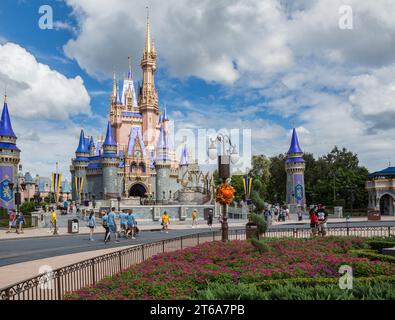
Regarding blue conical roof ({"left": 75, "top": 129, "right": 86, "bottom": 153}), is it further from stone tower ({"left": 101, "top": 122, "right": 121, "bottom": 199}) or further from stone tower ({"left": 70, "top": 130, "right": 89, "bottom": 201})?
stone tower ({"left": 101, "top": 122, "right": 121, "bottom": 199})

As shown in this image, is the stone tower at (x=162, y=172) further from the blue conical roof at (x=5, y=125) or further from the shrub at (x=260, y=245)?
the shrub at (x=260, y=245)

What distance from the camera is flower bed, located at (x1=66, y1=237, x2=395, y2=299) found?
310 inches

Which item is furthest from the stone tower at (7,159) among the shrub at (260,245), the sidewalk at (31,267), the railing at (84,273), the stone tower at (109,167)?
the shrub at (260,245)

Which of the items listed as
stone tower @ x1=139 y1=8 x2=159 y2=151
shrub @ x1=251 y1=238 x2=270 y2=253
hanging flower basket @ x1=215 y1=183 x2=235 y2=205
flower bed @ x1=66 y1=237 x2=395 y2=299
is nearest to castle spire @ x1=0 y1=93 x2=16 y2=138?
stone tower @ x1=139 y1=8 x2=159 y2=151

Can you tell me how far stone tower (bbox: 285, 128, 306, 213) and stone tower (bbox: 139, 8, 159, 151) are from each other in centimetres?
2969

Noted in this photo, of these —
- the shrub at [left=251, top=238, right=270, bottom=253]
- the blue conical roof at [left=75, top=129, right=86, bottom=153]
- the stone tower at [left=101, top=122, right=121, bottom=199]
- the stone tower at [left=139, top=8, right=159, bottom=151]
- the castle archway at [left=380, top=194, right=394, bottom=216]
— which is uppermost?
the stone tower at [left=139, top=8, right=159, bottom=151]

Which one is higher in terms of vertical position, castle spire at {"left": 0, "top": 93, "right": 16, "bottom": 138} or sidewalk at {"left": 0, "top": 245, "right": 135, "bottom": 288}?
A: castle spire at {"left": 0, "top": 93, "right": 16, "bottom": 138}

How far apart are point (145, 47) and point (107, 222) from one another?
6679cm

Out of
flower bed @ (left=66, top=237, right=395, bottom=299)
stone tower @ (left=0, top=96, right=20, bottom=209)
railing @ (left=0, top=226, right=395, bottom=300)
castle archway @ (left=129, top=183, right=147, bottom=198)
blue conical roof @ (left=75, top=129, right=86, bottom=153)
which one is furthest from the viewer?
blue conical roof @ (left=75, top=129, right=86, bottom=153)

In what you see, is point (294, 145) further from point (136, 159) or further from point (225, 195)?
point (225, 195)

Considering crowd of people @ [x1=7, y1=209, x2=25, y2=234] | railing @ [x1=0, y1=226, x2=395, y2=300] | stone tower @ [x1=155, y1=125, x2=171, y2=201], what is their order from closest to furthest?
1. railing @ [x1=0, y1=226, x2=395, y2=300]
2. crowd of people @ [x1=7, y1=209, x2=25, y2=234]
3. stone tower @ [x1=155, y1=125, x2=171, y2=201]

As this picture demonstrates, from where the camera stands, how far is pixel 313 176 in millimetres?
69625

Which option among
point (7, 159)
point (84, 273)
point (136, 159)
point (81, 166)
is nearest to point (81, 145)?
point (81, 166)
